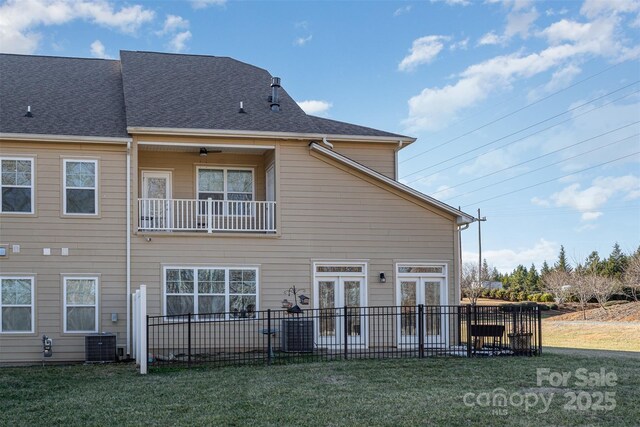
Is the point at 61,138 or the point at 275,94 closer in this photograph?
the point at 61,138

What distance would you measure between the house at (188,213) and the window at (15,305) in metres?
0.03

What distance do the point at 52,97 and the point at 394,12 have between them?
33.4ft

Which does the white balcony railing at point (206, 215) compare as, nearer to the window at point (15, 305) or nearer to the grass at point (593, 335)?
the window at point (15, 305)

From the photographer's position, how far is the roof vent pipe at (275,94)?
18395 millimetres

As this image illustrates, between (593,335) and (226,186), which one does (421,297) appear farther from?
(593,335)

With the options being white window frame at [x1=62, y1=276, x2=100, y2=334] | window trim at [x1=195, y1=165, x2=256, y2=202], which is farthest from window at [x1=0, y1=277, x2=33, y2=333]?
window trim at [x1=195, y1=165, x2=256, y2=202]

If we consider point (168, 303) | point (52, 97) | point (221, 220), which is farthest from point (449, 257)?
point (52, 97)

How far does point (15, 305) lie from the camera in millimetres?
15633

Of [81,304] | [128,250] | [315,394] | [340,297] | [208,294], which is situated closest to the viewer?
[315,394]

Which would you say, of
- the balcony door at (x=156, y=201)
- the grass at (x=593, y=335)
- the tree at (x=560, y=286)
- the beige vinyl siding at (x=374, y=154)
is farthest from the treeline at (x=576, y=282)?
the balcony door at (x=156, y=201)

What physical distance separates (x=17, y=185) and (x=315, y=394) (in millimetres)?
9601

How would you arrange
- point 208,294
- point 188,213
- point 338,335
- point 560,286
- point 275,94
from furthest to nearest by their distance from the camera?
point 560,286, point 275,94, point 188,213, point 338,335, point 208,294

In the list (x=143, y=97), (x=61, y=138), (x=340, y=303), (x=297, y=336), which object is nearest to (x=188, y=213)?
(x=143, y=97)

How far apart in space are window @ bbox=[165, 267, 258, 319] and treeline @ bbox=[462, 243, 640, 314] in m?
21.9
